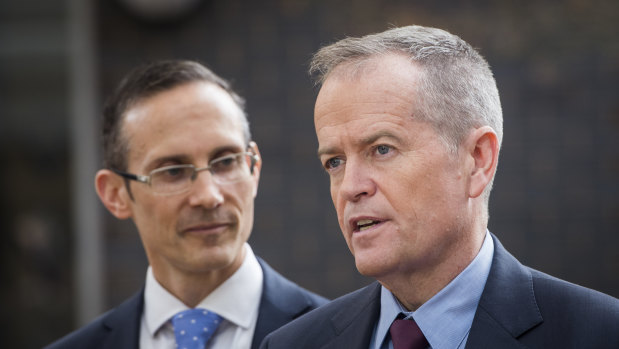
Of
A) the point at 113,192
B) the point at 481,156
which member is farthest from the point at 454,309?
the point at 113,192

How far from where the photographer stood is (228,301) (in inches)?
126

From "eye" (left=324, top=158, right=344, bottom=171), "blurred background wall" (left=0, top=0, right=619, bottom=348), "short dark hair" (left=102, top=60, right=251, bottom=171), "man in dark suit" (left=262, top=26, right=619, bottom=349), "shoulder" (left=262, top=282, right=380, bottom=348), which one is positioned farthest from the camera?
"blurred background wall" (left=0, top=0, right=619, bottom=348)

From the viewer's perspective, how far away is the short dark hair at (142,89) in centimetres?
339

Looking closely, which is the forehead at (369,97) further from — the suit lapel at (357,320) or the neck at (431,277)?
the suit lapel at (357,320)

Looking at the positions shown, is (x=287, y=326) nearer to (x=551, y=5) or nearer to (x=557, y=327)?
(x=557, y=327)

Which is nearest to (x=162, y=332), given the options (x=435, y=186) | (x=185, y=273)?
(x=185, y=273)

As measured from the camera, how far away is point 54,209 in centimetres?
659

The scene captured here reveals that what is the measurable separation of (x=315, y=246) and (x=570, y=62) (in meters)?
2.31

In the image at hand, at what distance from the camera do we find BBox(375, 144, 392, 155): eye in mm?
2373

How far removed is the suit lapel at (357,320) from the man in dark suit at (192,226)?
50 cm

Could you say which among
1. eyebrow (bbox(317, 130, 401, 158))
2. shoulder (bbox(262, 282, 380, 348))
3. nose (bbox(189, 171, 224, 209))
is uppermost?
eyebrow (bbox(317, 130, 401, 158))

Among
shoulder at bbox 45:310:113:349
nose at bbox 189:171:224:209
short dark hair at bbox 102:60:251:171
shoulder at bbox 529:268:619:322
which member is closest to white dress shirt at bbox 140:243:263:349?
shoulder at bbox 45:310:113:349

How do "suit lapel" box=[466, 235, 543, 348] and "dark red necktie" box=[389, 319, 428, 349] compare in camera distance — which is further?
"dark red necktie" box=[389, 319, 428, 349]

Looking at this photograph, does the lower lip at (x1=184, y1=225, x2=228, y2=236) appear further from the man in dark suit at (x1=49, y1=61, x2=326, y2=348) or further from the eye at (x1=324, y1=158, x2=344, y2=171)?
the eye at (x1=324, y1=158, x2=344, y2=171)
